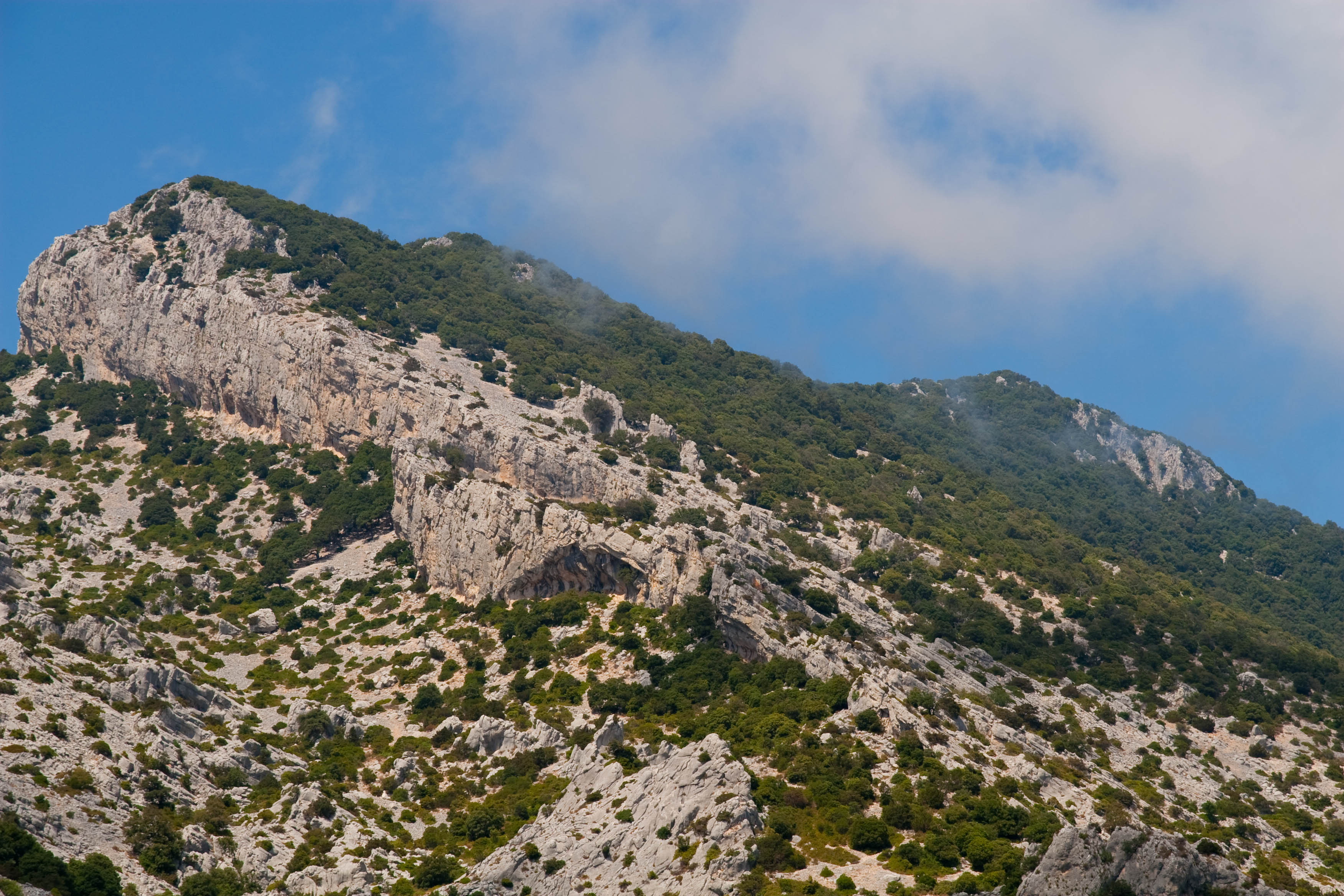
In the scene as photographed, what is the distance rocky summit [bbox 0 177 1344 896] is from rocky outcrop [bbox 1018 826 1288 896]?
220 mm

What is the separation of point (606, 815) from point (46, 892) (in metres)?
29.7

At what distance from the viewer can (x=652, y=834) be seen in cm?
7119

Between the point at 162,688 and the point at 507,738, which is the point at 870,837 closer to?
the point at 507,738

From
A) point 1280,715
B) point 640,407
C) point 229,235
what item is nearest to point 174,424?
point 229,235

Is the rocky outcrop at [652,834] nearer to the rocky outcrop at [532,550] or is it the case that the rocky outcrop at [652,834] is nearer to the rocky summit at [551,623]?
the rocky summit at [551,623]

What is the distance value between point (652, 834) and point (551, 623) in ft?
133

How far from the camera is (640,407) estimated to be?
513 ft

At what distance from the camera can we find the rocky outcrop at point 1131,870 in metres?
58.8

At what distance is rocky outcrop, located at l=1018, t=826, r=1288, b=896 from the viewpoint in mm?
58781

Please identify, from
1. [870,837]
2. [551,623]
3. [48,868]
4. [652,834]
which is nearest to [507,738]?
[551,623]

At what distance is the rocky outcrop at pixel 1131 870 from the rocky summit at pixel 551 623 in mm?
220

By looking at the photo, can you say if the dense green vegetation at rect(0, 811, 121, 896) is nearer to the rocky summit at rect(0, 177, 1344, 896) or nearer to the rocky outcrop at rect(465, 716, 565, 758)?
the rocky summit at rect(0, 177, 1344, 896)

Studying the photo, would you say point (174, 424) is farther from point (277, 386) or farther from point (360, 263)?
point (360, 263)

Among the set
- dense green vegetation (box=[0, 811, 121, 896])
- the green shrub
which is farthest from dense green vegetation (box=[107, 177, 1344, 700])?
A: dense green vegetation (box=[0, 811, 121, 896])
